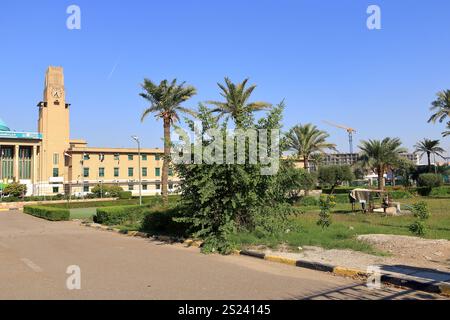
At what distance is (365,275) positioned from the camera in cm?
790

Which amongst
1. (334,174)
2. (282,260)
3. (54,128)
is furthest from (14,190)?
(282,260)

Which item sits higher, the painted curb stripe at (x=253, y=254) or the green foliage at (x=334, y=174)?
the green foliage at (x=334, y=174)

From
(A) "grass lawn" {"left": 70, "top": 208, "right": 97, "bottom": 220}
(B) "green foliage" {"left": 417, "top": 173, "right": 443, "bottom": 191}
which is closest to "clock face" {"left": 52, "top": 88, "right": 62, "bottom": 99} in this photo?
(A) "grass lawn" {"left": 70, "top": 208, "right": 97, "bottom": 220}

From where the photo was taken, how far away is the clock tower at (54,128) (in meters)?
85.3

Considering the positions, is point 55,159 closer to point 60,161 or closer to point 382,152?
point 60,161

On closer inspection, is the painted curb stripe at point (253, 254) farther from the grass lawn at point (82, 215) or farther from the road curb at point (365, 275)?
the grass lawn at point (82, 215)

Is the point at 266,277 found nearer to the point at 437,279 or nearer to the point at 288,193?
the point at 437,279

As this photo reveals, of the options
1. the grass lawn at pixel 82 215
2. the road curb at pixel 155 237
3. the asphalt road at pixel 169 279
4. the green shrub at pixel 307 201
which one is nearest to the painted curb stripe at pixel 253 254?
the asphalt road at pixel 169 279

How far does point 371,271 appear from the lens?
7871mm

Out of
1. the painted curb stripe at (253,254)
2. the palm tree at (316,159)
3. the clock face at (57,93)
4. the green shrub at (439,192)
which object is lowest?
the painted curb stripe at (253,254)

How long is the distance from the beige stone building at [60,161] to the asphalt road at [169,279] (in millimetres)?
70191

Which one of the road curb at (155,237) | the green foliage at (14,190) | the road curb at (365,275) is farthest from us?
the green foliage at (14,190)

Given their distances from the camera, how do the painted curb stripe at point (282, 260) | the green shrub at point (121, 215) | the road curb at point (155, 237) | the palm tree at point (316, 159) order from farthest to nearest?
the palm tree at point (316, 159) < the green shrub at point (121, 215) < the road curb at point (155, 237) < the painted curb stripe at point (282, 260)
